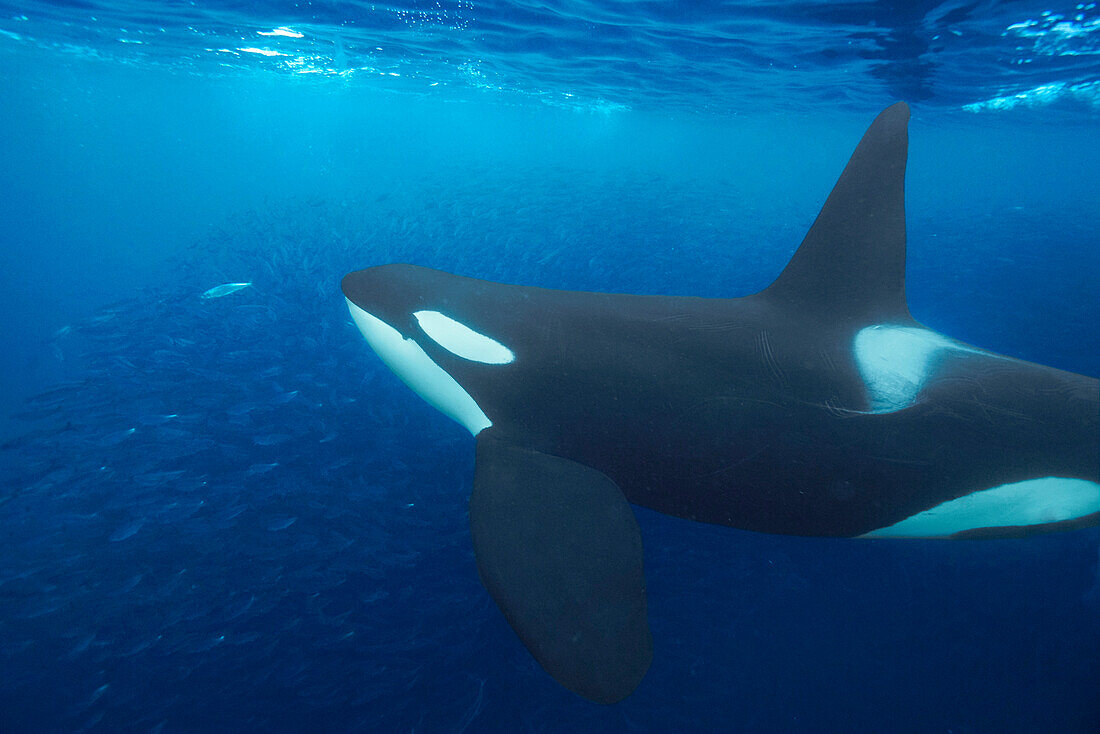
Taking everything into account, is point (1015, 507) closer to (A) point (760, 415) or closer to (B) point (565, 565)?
(A) point (760, 415)

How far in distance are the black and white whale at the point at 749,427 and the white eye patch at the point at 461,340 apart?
2cm

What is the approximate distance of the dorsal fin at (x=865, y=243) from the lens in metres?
3.80

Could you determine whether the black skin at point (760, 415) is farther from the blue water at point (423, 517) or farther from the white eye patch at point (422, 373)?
the blue water at point (423, 517)

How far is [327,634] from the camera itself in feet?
12.8

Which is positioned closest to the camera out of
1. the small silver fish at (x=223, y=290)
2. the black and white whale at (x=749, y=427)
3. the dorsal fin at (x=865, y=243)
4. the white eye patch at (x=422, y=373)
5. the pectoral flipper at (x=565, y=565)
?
the pectoral flipper at (x=565, y=565)

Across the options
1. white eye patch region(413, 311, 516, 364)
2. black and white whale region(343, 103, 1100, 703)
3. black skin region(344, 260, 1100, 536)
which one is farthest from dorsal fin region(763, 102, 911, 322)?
white eye patch region(413, 311, 516, 364)

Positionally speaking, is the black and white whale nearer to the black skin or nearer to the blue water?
the black skin

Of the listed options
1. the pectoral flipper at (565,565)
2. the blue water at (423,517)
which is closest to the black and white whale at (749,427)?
the pectoral flipper at (565,565)

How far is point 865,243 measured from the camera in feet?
12.8

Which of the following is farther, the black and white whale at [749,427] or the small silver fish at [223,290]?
the small silver fish at [223,290]

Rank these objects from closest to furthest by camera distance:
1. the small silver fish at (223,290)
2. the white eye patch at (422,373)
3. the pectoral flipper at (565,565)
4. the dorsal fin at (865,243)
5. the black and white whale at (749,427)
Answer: the pectoral flipper at (565,565) < the black and white whale at (749,427) < the dorsal fin at (865,243) < the white eye patch at (422,373) < the small silver fish at (223,290)

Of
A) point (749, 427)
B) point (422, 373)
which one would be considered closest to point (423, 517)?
point (422, 373)

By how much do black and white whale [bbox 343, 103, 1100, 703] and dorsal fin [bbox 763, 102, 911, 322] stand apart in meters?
0.01

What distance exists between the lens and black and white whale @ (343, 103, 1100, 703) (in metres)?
2.83
